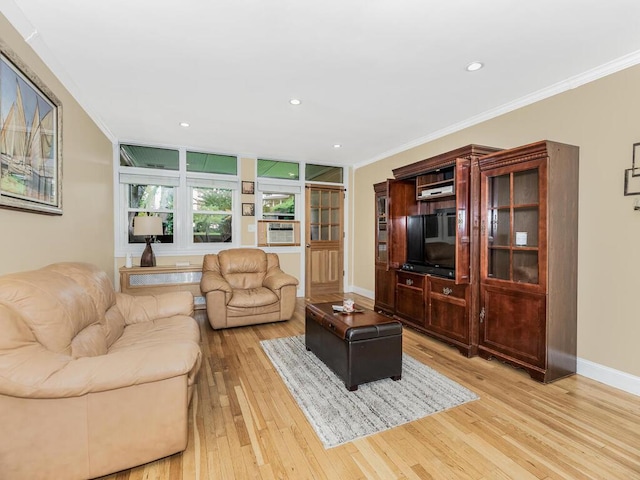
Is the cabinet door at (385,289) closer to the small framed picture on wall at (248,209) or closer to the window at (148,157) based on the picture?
the small framed picture on wall at (248,209)

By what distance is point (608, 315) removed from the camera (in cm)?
255

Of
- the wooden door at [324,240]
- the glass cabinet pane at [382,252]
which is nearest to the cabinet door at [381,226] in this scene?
the glass cabinet pane at [382,252]

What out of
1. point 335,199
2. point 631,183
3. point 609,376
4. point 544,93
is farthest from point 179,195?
point 609,376

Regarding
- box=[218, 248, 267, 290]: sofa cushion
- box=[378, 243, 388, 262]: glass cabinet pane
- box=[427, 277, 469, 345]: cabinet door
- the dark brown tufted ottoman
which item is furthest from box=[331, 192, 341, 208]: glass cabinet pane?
the dark brown tufted ottoman

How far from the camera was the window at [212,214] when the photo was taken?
5.15m

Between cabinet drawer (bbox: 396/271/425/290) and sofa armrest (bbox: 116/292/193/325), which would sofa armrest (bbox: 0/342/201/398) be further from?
cabinet drawer (bbox: 396/271/425/290)

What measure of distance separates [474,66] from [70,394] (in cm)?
331

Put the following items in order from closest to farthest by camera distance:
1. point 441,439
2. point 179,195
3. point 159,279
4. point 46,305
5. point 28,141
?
point 46,305 < point 441,439 < point 28,141 < point 159,279 < point 179,195

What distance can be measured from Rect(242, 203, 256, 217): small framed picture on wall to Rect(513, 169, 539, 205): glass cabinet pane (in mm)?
3877

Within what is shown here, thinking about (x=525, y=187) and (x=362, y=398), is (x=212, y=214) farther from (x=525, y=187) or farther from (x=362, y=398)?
(x=525, y=187)

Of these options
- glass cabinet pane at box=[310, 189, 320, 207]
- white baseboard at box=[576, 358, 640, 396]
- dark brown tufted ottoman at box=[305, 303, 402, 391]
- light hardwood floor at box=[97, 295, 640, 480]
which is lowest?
light hardwood floor at box=[97, 295, 640, 480]

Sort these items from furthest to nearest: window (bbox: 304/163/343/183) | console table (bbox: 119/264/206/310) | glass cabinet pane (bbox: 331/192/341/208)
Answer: glass cabinet pane (bbox: 331/192/341/208)
window (bbox: 304/163/343/183)
console table (bbox: 119/264/206/310)

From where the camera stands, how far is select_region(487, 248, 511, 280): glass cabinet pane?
9.52 ft

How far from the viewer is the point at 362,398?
2324mm
